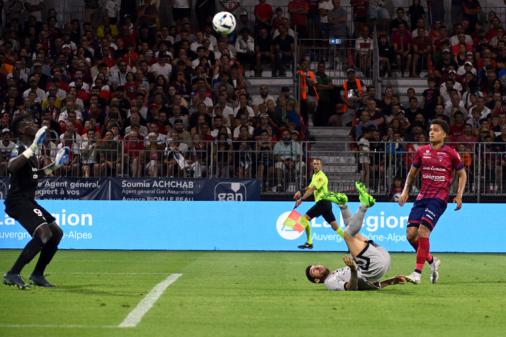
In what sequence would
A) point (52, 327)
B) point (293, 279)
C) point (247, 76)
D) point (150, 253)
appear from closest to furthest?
point (52, 327), point (293, 279), point (150, 253), point (247, 76)

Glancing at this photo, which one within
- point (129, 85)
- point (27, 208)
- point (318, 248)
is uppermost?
point (129, 85)

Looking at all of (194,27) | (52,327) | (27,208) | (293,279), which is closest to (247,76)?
(194,27)

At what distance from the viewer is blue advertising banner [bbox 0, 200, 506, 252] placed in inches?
1056

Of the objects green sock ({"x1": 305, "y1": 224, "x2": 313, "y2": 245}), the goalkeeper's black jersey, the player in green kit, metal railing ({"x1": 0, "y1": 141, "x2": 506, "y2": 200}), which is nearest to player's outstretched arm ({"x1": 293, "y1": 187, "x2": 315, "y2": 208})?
the player in green kit

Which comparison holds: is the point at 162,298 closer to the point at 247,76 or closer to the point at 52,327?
the point at 52,327

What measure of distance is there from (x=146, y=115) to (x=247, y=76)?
15.6 ft

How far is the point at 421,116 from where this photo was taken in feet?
98.4

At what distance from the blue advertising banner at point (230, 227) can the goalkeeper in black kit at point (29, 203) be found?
11.8 m

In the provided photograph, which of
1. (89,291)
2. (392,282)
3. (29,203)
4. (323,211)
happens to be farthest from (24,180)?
(323,211)

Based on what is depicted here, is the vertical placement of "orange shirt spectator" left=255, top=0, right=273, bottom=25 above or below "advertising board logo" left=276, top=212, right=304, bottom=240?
above

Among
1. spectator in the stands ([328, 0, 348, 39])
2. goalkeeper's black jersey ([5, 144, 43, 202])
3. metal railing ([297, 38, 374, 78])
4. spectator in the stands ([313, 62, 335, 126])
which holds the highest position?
spectator in the stands ([328, 0, 348, 39])

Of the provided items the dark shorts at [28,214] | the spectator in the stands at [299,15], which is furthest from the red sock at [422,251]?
the spectator in the stands at [299,15]

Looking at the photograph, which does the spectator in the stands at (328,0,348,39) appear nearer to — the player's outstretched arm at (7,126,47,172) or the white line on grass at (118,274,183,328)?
the white line on grass at (118,274,183,328)

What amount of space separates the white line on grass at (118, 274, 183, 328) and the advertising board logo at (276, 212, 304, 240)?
10.2 meters
